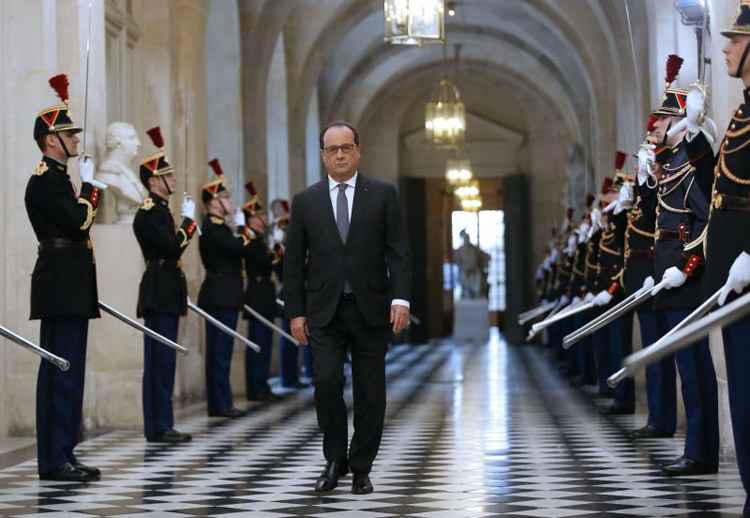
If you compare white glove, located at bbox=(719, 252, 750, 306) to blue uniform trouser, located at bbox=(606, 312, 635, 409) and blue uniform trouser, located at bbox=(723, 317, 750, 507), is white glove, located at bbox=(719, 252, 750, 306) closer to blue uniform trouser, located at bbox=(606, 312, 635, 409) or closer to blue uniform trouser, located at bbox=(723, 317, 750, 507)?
blue uniform trouser, located at bbox=(723, 317, 750, 507)

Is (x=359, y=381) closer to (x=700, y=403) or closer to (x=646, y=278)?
(x=700, y=403)

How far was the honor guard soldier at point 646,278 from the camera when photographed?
384 inches

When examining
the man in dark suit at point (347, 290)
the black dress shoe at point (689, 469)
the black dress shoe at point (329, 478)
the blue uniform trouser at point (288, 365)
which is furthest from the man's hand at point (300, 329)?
the blue uniform trouser at point (288, 365)

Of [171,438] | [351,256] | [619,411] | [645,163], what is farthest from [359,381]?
[619,411]

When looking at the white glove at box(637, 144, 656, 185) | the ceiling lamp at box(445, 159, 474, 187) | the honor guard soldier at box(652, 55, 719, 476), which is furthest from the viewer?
the ceiling lamp at box(445, 159, 474, 187)

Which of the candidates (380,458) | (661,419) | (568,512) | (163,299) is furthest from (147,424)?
(568,512)

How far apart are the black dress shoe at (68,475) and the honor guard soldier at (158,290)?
2.33 meters

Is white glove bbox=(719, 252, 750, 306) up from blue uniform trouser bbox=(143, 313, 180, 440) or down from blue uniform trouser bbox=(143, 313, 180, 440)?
up

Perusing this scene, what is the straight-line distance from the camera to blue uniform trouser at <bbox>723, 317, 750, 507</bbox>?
18.8 ft

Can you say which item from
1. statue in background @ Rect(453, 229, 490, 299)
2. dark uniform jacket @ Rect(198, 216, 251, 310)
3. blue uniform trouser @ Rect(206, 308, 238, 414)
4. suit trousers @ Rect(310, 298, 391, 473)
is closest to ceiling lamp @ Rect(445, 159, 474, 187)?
statue in background @ Rect(453, 229, 490, 299)

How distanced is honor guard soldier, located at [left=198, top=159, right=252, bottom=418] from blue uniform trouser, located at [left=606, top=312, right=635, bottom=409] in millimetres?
3379

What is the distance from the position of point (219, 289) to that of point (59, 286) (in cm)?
481

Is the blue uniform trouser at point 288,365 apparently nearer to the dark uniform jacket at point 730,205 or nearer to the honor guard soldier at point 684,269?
the honor guard soldier at point 684,269

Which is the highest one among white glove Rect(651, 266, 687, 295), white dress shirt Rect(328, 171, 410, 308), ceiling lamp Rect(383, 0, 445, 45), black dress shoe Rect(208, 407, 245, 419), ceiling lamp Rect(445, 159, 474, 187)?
ceiling lamp Rect(383, 0, 445, 45)
